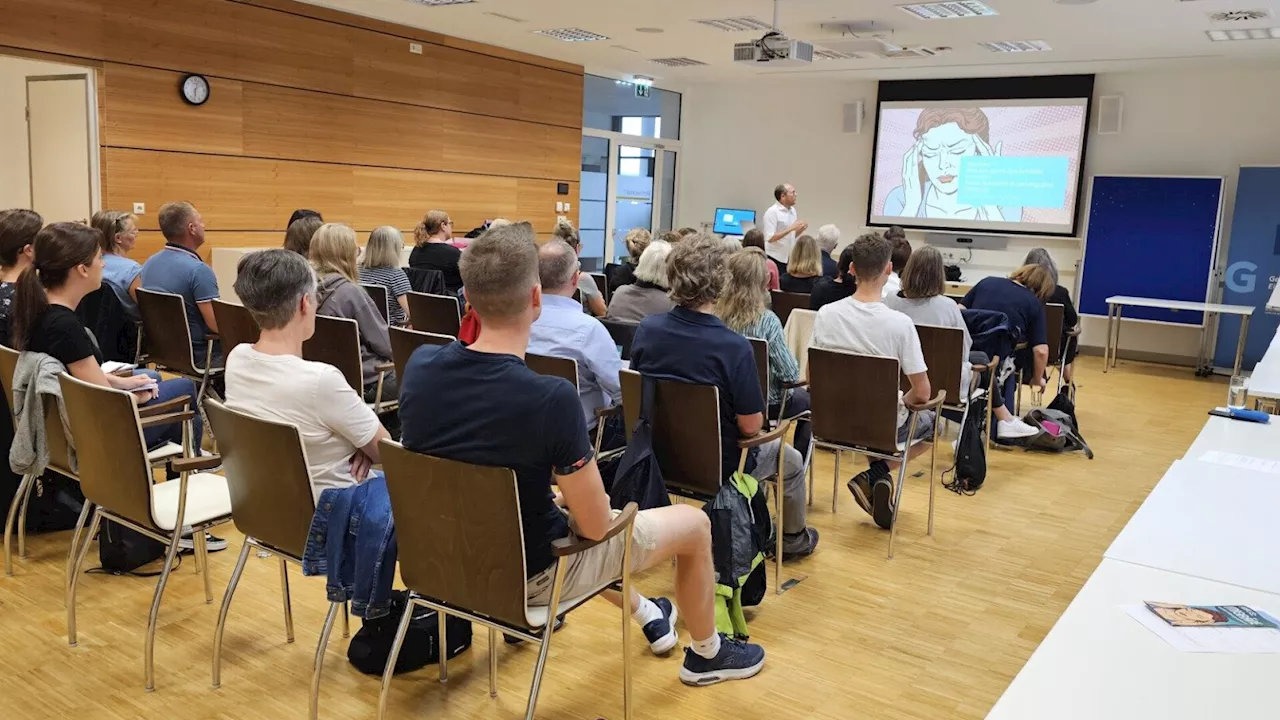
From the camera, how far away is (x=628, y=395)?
11.1ft

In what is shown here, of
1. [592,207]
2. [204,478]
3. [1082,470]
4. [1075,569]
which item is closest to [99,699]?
[204,478]

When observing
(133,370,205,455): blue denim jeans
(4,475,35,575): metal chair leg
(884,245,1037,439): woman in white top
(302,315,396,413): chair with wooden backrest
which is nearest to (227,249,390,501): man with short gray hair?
(133,370,205,455): blue denim jeans

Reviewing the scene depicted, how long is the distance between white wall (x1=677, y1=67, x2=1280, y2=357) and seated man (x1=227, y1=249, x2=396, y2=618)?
9.95 metres

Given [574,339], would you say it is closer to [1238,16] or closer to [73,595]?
[73,595]

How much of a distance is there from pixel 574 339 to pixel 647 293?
1.28 metres

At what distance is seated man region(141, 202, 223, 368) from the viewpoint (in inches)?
197

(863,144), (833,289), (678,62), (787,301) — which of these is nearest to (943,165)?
(863,144)

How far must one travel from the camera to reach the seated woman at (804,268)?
6531 millimetres

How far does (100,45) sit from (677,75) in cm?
712

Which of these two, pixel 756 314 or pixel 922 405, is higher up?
pixel 756 314

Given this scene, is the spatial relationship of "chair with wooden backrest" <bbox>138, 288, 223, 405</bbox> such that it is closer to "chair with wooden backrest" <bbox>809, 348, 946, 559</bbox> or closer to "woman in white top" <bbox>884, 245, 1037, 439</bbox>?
"chair with wooden backrest" <bbox>809, 348, 946, 559</bbox>

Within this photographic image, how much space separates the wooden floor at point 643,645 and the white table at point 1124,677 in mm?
1182

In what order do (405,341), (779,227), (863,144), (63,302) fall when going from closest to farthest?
(63,302) → (405,341) → (779,227) → (863,144)

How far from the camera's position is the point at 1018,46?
9242 mm
